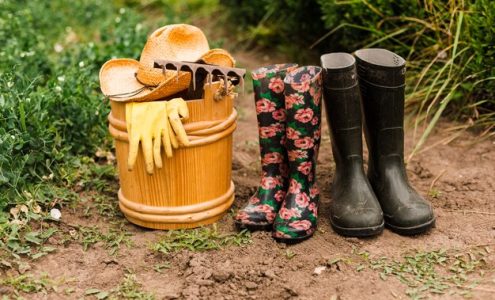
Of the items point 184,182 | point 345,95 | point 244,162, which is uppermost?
point 345,95

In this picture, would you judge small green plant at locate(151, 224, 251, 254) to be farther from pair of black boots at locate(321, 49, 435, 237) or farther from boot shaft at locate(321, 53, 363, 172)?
boot shaft at locate(321, 53, 363, 172)

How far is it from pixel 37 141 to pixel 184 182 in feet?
2.55

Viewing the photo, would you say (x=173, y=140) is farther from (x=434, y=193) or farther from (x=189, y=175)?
(x=434, y=193)

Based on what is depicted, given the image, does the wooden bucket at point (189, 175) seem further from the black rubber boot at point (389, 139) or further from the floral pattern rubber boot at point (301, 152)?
the black rubber boot at point (389, 139)

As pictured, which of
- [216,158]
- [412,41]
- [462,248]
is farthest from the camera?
[412,41]

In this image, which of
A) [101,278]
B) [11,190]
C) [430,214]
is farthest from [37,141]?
[430,214]

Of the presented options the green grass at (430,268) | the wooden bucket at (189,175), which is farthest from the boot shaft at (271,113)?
the green grass at (430,268)

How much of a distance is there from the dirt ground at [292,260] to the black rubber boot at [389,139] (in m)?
0.09

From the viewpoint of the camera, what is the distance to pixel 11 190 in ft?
9.79

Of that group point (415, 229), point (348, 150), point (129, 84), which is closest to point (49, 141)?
point (129, 84)

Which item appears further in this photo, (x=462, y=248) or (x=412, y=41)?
(x=412, y=41)

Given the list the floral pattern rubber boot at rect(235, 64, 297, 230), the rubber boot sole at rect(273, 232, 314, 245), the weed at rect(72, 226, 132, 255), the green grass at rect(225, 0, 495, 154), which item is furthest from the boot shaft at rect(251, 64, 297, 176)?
the green grass at rect(225, 0, 495, 154)

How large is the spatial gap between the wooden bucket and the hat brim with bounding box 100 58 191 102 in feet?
0.17

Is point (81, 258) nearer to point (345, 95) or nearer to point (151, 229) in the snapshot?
point (151, 229)
